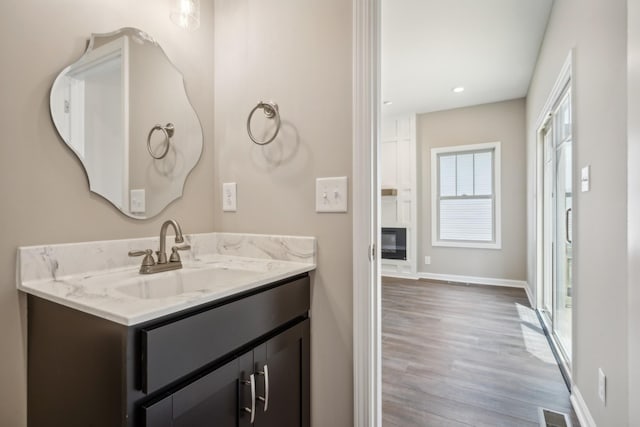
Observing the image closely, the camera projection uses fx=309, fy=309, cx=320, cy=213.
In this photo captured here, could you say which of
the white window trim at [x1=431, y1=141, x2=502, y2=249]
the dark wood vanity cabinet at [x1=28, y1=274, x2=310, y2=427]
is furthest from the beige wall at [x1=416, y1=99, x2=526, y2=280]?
the dark wood vanity cabinet at [x1=28, y1=274, x2=310, y2=427]

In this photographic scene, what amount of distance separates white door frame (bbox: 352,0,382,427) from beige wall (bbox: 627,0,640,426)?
0.74 metres

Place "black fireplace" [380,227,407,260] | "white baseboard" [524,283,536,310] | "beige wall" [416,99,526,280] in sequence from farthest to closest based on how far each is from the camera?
1. "black fireplace" [380,227,407,260]
2. "beige wall" [416,99,526,280]
3. "white baseboard" [524,283,536,310]

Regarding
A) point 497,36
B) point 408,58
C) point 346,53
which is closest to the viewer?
point 346,53

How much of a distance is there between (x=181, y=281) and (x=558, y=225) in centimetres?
307

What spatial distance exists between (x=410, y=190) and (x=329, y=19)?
13.8ft

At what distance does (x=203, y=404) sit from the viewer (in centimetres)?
83

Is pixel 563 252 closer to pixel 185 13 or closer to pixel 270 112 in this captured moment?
pixel 270 112

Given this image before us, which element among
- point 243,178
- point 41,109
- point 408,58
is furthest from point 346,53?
point 408,58

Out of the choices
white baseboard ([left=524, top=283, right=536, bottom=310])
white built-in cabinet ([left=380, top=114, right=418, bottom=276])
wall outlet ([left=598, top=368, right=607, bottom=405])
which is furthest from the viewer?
white built-in cabinet ([left=380, top=114, right=418, bottom=276])

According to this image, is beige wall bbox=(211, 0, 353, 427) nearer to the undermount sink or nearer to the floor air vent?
the undermount sink

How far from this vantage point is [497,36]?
2988mm

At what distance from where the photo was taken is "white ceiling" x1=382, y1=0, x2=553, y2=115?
2.60m

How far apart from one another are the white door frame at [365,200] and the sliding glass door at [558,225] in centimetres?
166

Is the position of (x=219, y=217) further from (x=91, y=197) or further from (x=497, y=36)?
(x=497, y=36)
